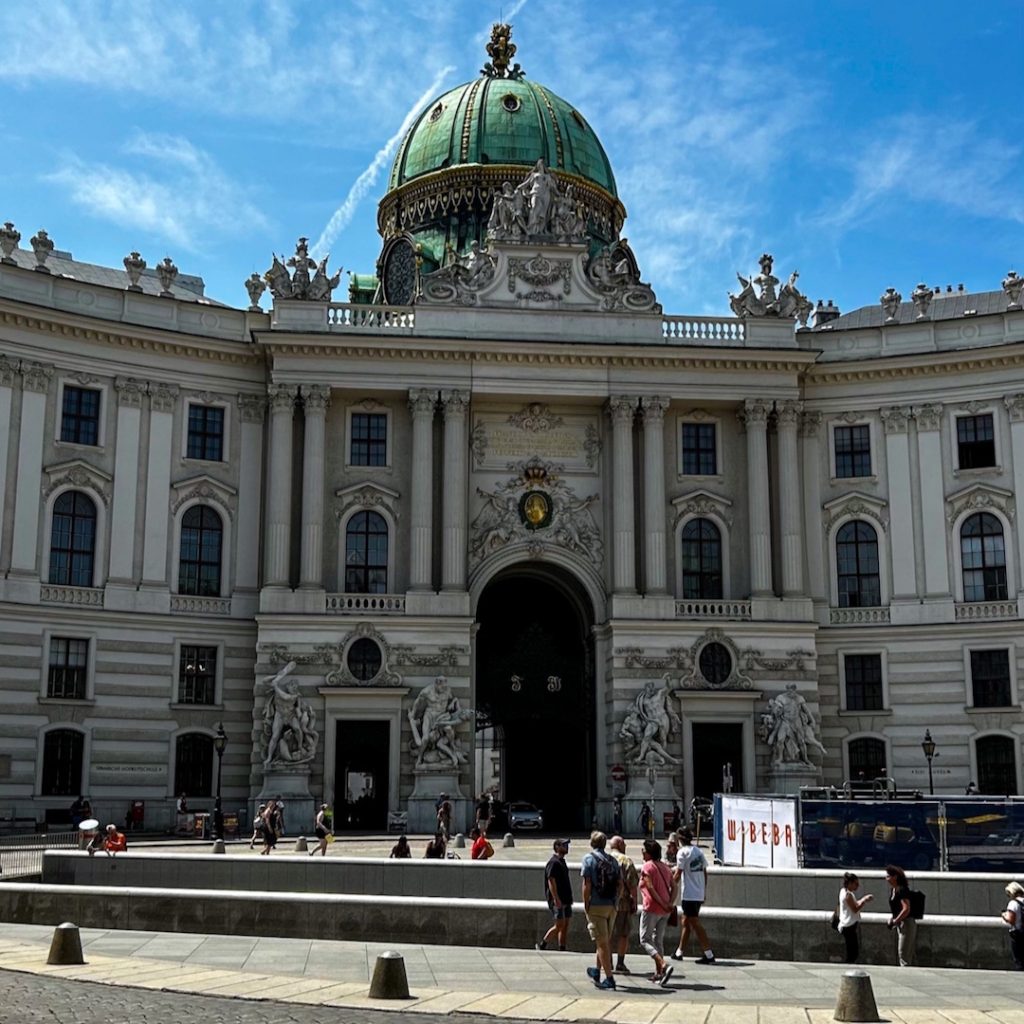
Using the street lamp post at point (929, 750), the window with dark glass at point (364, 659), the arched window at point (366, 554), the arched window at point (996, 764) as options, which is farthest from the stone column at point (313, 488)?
the arched window at point (996, 764)

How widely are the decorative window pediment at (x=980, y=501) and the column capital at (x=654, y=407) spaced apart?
11873 mm

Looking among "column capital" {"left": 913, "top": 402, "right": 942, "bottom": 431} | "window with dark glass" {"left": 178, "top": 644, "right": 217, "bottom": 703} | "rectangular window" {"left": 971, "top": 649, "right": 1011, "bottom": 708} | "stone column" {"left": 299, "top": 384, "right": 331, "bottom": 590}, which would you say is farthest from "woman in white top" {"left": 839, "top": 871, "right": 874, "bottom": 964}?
"column capital" {"left": 913, "top": 402, "right": 942, "bottom": 431}

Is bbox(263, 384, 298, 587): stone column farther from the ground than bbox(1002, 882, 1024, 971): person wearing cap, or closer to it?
farther from the ground

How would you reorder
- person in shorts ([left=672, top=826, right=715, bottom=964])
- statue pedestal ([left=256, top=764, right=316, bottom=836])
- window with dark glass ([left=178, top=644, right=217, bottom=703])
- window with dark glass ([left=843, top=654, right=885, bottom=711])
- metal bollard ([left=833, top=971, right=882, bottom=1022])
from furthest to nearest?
window with dark glass ([left=843, top=654, right=885, bottom=711]) < window with dark glass ([left=178, top=644, right=217, bottom=703]) < statue pedestal ([left=256, top=764, right=316, bottom=836]) < person in shorts ([left=672, top=826, right=715, bottom=964]) < metal bollard ([left=833, top=971, right=882, bottom=1022])

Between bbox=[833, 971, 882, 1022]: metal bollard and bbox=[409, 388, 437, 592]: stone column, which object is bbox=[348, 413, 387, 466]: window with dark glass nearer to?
bbox=[409, 388, 437, 592]: stone column

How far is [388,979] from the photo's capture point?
17094 mm

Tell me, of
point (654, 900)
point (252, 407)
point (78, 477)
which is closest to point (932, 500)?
point (252, 407)

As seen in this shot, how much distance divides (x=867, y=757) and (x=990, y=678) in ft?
18.3

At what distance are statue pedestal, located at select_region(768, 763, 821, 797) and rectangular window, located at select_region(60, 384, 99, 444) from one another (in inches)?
1107

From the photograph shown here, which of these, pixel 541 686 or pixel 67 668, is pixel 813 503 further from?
pixel 67 668

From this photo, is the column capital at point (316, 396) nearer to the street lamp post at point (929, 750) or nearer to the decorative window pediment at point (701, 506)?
the decorative window pediment at point (701, 506)

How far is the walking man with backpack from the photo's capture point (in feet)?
61.6

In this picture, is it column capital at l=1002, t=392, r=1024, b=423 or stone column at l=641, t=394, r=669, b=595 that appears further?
column capital at l=1002, t=392, r=1024, b=423

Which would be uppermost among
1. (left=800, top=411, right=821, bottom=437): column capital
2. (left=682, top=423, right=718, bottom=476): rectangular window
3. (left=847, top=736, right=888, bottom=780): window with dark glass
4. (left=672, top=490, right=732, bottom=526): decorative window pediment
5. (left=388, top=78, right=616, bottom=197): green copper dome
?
(left=388, top=78, right=616, bottom=197): green copper dome
